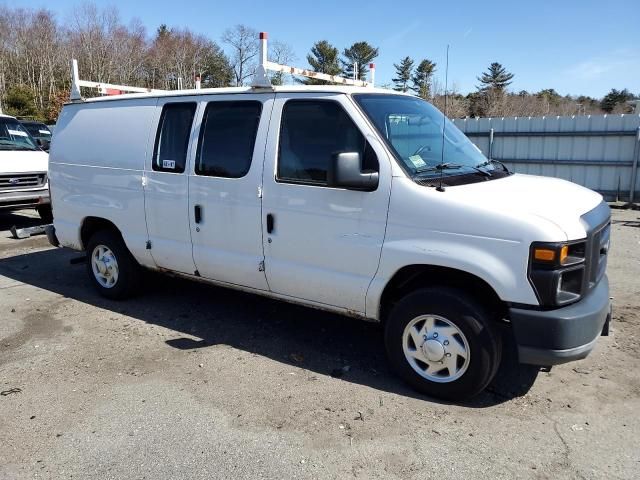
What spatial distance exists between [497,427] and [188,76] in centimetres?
1323

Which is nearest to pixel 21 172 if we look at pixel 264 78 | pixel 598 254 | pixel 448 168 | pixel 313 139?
pixel 264 78

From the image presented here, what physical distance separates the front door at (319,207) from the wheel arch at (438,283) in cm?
19

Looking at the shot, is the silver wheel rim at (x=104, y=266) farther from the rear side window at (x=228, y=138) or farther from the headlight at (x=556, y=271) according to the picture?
the headlight at (x=556, y=271)

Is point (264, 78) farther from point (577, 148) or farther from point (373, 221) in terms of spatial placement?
point (577, 148)

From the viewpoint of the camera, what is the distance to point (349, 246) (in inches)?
149

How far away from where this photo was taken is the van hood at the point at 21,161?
971 centimetres

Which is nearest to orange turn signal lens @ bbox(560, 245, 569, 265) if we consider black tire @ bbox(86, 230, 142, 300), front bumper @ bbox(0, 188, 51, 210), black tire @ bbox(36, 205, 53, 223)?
black tire @ bbox(86, 230, 142, 300)

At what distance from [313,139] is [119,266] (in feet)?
9.17

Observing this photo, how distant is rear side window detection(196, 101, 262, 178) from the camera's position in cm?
433

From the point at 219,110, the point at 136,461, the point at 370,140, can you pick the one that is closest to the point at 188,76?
the point at 219,110

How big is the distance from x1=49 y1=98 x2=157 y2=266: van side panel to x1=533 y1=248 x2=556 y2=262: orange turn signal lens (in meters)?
3.62

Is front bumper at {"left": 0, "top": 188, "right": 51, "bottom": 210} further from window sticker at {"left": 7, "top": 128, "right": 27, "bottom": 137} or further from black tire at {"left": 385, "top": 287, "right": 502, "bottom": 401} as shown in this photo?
black tire at {"left": 385, "top": 287, "right": 502, "bottom": 401}

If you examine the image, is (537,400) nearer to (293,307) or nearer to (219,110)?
(293,307)

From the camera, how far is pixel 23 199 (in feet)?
32.1
